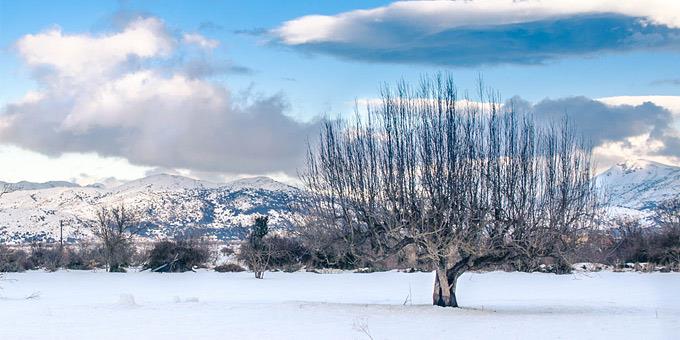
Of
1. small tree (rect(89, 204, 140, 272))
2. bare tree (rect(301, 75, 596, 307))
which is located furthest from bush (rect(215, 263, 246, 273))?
bare tree (rect(301, 75, 596, 307))

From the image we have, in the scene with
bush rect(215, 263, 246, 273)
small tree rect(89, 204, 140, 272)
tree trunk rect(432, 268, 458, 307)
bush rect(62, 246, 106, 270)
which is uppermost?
tree trunk rect(432, 268, 458, 307)

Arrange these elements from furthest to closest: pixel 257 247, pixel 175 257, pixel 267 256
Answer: pixel 175 257 → pixel 257 247 → pixel 267 256

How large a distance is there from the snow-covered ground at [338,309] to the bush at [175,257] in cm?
1061

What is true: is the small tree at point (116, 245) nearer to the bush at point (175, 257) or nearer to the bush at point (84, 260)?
the bush at point (84, 260)

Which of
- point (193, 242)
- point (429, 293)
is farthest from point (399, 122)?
point (193, 242)

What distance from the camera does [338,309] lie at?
28.1m

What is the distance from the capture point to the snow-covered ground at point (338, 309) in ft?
74.0

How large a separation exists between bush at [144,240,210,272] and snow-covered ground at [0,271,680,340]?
418 inches

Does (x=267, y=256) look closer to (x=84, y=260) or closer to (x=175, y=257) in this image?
(x=175, y=257)

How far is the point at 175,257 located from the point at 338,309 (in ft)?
101

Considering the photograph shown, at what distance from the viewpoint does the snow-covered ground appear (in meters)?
22.5

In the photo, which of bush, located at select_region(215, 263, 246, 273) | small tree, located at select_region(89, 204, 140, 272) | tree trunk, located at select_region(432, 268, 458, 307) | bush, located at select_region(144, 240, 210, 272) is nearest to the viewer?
tree trunk, located at select_region(432, 268, 458, 307)

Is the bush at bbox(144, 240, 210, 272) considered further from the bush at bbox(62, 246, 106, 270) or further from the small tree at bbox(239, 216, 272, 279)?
the bush at bbox(62, 246, 106, 270)

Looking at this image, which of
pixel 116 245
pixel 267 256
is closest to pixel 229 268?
pixel 267 256
